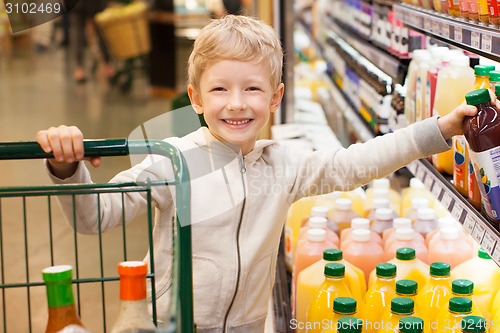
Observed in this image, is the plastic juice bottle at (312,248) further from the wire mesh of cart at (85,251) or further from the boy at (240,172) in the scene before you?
the wire mesh of cart at (85,251)

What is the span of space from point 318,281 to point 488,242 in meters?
0.63

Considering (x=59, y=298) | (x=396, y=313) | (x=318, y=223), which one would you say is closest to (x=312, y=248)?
(x=318, y=223)

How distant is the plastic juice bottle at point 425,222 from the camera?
8.32 ft

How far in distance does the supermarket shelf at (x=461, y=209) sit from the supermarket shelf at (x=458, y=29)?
1.35 ft

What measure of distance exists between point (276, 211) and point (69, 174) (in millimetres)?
589

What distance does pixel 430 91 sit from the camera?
2330mm

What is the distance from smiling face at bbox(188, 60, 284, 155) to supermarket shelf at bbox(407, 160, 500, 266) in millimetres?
615

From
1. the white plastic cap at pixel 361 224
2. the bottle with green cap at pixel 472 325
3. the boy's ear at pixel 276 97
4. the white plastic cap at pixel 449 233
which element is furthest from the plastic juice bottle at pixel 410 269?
the boy's ear at pixel 276 97

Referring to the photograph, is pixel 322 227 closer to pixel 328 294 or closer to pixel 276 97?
pixel 328 294

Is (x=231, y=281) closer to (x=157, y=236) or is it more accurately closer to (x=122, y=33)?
(x=157, y=236)

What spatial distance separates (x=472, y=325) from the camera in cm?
156

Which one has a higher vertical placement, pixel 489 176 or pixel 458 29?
pixel 458 29

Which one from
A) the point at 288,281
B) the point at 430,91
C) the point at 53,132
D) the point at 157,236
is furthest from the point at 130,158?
the point at 288,281

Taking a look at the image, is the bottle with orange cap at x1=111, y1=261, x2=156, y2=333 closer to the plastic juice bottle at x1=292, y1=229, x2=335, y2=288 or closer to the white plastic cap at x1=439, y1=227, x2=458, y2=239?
the plastic juice bottle at x1=292, y1=229, x2=335, y2=288
